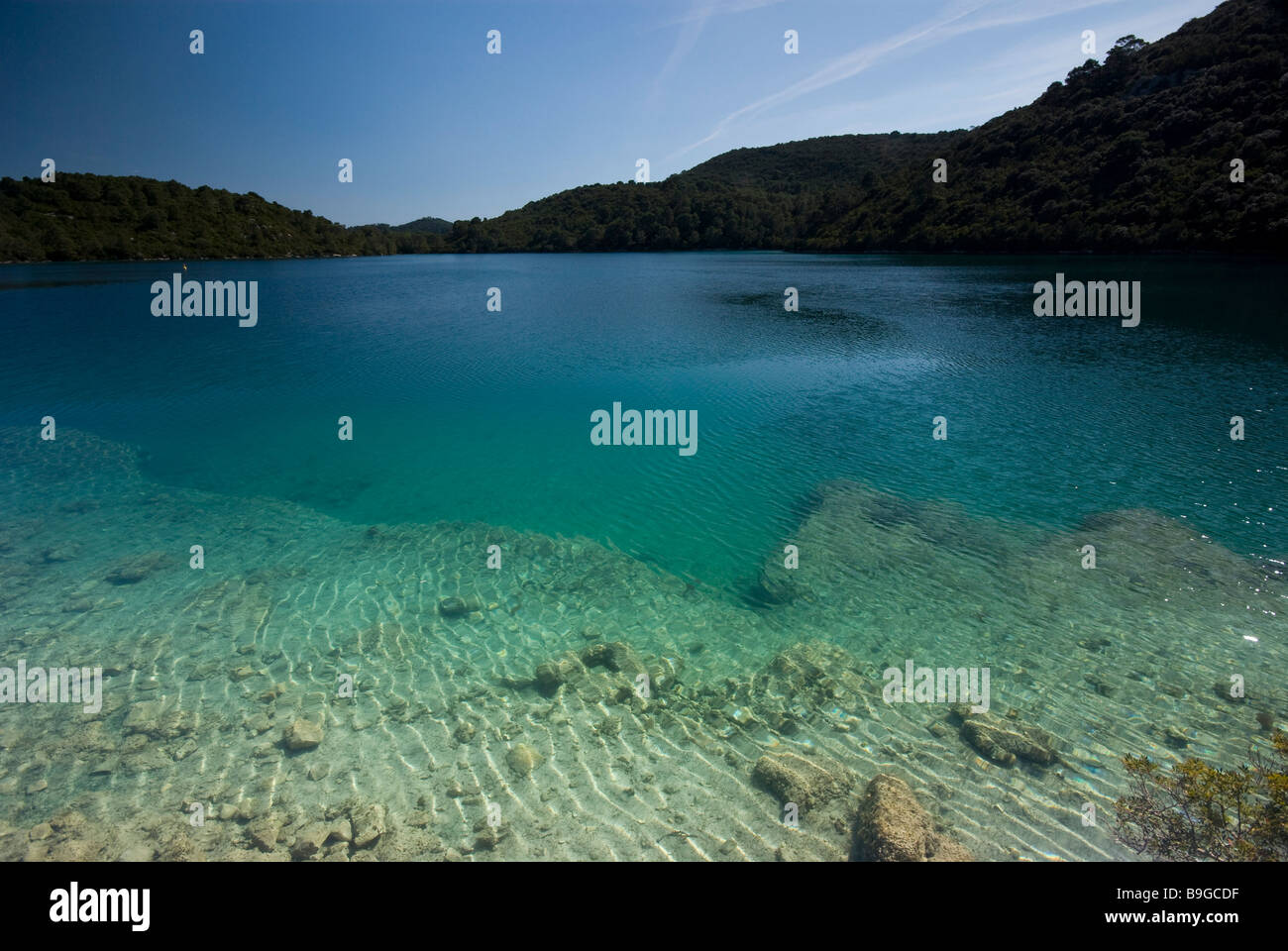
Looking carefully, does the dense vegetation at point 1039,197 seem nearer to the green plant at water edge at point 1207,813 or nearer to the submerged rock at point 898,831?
the green plant at water edge at point 1207,813

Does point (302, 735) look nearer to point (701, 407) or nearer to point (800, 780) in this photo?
point (800, 780)

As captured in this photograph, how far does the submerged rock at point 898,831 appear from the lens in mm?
5801

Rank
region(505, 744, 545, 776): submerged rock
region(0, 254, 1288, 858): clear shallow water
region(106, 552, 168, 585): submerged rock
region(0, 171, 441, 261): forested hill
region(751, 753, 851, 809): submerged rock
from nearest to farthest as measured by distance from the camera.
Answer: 1. region(751, 753, 851, 809): submerged rock
2. region(505, 744, 545, 776): submerged rock
3. region(0, 254, 1288, 858): clear shallow water
4. region(106, 552, 168, 585): submerged rock
5. region(0, 171, 441, 261): forested hill

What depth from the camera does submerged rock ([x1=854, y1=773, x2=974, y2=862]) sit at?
5801 mm

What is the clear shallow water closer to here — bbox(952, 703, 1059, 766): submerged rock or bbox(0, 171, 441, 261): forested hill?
bbox(952, 703, 1059, 766): submerged rock

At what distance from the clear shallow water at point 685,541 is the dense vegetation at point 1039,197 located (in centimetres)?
5959

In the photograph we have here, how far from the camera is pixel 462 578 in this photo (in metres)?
Result: 12.0

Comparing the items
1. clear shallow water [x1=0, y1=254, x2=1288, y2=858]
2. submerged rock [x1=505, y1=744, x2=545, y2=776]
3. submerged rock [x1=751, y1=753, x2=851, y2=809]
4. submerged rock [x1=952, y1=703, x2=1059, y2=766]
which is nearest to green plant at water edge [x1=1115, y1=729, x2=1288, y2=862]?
clear shallow water [x1=0, y1=254, x2=1288, y2=858]

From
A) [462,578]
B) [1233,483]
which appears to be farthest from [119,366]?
[1233,483]

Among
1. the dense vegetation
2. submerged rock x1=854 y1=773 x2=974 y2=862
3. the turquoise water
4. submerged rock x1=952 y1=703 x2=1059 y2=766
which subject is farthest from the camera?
the dense vegetation

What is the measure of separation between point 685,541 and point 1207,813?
29.3 feet

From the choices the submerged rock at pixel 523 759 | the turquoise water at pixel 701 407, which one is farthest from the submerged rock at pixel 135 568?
the submerged rock at pixel 523 759

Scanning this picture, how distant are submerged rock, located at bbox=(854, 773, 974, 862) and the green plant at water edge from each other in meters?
1.85

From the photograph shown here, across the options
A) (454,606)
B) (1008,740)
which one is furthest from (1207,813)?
(454,606)
